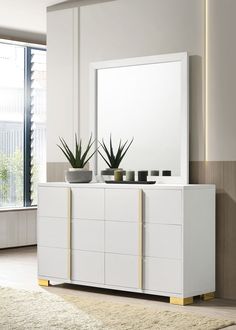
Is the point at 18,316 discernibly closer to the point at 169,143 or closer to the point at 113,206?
the point at 113,206

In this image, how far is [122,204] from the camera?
5.53 metres

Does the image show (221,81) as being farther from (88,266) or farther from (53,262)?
(53,262)

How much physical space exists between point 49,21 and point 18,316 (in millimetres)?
3182

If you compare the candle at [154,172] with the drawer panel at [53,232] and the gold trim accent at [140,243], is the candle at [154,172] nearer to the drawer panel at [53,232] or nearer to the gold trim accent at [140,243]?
the gold trim accent at [140,243]

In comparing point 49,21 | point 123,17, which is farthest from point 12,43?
point 123,17

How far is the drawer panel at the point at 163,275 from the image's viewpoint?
17.1 ft

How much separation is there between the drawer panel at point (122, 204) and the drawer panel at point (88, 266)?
0.35 meters

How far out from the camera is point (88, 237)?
18.9ft

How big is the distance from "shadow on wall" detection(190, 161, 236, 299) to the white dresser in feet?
0.24

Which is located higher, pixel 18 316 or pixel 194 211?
pixel 194 211

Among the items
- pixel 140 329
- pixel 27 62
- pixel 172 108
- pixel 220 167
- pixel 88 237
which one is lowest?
pixel 140 329

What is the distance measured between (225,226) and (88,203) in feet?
3.70

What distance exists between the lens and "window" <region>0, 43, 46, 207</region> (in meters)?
8.48

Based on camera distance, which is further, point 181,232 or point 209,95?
point 209,95
